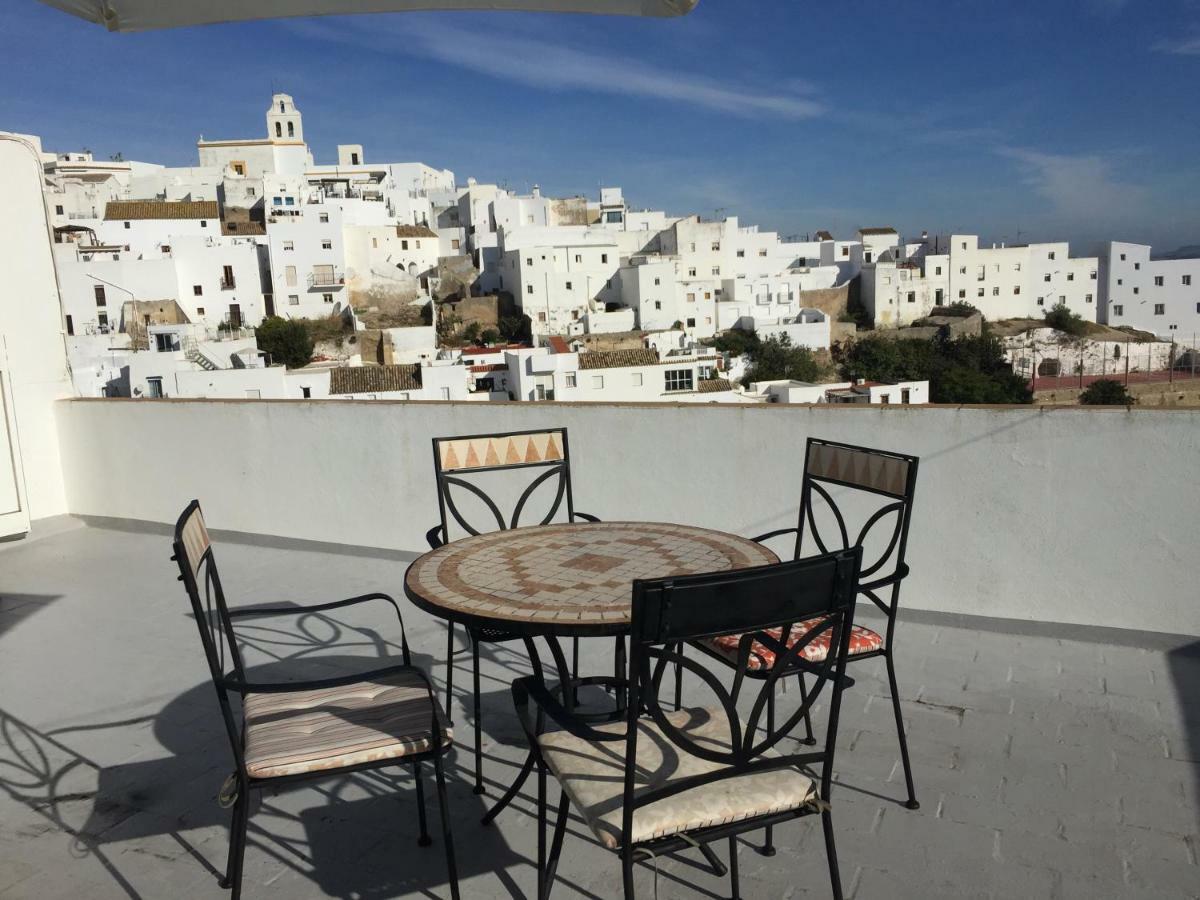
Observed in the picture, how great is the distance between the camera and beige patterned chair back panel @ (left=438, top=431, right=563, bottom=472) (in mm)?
2709

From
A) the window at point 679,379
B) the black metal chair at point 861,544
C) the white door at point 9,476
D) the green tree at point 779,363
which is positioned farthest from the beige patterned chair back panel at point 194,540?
the green tree at point 779,363

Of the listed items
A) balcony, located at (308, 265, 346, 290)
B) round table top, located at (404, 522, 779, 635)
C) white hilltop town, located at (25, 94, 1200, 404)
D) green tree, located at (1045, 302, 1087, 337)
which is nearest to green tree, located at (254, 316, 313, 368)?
white hilltop town, located at (25, 94, 1200, 404)

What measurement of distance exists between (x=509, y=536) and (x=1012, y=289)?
193 feet

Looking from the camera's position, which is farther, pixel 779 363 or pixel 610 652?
pixel 779 363

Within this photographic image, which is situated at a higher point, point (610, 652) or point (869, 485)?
point (869, 485)

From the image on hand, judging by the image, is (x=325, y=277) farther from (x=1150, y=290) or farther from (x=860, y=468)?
(x=1150, y=290)

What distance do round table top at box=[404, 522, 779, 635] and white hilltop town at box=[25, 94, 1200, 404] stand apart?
2196cm

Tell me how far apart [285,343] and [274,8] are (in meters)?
36.4

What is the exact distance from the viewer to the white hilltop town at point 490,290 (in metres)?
28.5

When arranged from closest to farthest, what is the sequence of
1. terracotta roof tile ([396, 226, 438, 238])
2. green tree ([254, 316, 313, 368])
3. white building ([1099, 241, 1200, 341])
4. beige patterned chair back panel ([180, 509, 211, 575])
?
beige patterned chair back panel ([180, 509, 211, 575]), green tree ([254, 316, 313, 368]), terracotta roof tile ([396, 226, 438, 238]), white building ([1099, 241, 1200, 341])

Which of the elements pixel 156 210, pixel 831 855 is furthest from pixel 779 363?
pixel 831 855

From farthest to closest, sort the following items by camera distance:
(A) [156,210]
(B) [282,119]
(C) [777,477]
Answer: (B) [282,119] → (A) [156,210] → (C) [777,477]

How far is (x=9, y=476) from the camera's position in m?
5.05

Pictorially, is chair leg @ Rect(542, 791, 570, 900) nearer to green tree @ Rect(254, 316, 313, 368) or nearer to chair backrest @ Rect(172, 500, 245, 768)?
chair backrest @ Rect(172, 500, 245, 768)
